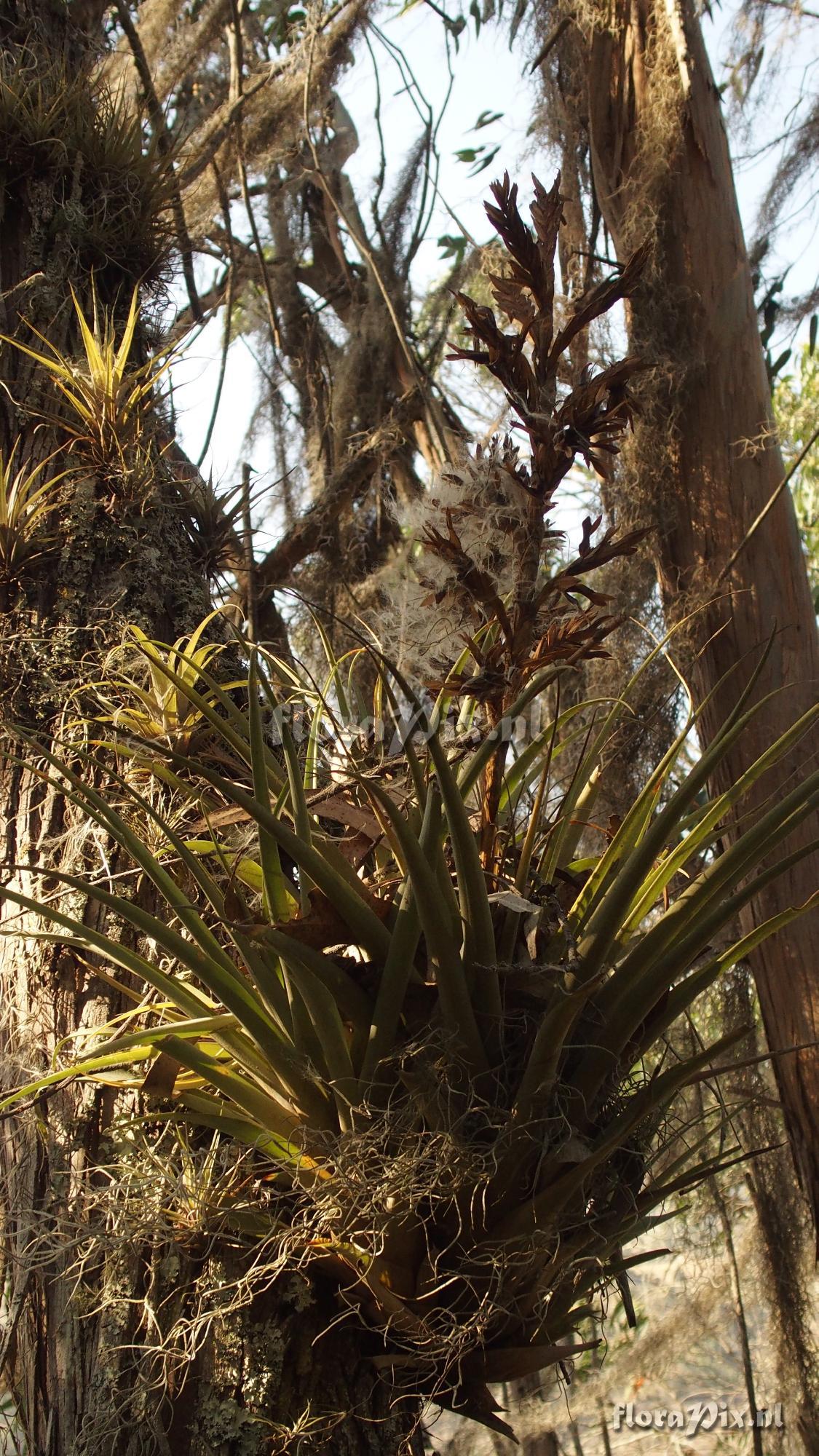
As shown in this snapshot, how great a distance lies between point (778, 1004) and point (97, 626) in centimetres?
158

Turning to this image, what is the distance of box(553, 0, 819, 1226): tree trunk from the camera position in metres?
2.21

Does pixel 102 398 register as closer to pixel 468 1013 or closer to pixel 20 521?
pixel 20 521

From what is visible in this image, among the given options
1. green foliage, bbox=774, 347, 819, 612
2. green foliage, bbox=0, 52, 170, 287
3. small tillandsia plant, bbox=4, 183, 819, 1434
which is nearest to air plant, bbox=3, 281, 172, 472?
green foliage, bbox=0, 52, 170, 287

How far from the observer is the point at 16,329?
1.64 meters

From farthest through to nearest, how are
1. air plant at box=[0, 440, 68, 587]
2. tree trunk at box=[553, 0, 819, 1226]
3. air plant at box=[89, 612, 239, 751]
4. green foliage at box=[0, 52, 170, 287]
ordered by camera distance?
tree trunk at box=[553, 0, 819, 1226] → green foliage at box=[0, 52, 170, 287] → air plant at box=[0, 440, 68, 587] → air plant at box=[89, 612, 239, 751]

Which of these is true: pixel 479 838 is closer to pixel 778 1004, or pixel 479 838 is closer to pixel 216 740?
pixel 216 740

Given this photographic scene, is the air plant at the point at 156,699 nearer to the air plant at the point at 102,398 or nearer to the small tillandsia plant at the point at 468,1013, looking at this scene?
the small tillandsia plant at the point at 468,1013

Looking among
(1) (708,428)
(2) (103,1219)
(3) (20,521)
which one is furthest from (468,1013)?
(1) (708,428)

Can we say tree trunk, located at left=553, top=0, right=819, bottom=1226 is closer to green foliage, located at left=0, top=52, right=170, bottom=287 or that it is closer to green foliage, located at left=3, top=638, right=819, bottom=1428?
green foliage, located at left=0, top=52, right=170, bottom=287

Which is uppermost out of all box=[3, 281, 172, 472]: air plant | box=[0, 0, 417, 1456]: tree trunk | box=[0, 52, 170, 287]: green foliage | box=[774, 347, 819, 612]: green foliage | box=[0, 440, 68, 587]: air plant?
box=[774, 347, 819, 612]: green foliage

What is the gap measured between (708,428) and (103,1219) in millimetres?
2066

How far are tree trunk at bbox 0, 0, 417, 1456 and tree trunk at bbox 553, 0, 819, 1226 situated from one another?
4.17 feet

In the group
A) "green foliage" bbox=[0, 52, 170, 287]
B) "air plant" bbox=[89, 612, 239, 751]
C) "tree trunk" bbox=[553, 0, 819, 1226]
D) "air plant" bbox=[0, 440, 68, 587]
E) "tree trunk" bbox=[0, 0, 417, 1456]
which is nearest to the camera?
"tree trunk" bbox=[0, 0, 417, 1456]

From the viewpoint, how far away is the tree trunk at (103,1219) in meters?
0.94
